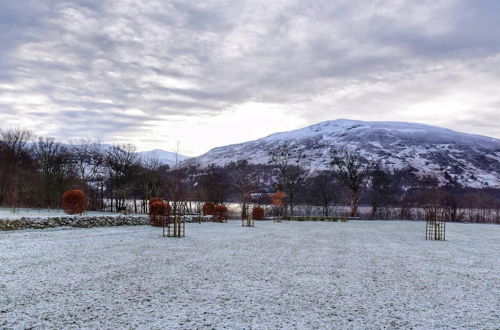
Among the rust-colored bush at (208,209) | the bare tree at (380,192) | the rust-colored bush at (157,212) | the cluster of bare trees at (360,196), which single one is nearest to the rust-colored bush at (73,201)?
the rust-colored bush at (157,212)

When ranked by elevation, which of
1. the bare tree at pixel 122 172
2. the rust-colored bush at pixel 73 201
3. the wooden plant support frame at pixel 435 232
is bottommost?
the wooden plant support frame at pixel 435 232

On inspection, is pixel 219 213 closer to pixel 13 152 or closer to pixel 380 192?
pixel 380 192

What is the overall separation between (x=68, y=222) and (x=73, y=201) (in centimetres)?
682

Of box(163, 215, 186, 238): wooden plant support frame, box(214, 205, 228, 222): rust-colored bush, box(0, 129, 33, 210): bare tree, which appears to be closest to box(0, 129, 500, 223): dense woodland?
box(0, 129, 33, 210): bare tree

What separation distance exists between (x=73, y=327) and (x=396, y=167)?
200725 mm

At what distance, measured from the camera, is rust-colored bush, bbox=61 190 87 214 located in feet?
117

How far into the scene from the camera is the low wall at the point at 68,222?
26.7 metres

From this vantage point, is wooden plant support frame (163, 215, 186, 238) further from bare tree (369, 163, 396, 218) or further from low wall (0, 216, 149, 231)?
bare tree (369, 163, 396, 218)

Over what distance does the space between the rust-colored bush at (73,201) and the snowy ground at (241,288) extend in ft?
56.1

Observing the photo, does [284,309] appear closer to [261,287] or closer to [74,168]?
[261,287]

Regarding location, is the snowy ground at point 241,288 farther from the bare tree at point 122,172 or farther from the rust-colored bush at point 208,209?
the bare tree at point 122,172

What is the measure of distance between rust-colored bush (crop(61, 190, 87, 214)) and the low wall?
5018mm

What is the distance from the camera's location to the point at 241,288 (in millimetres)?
11203

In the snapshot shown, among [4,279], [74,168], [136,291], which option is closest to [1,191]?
[74,168]
